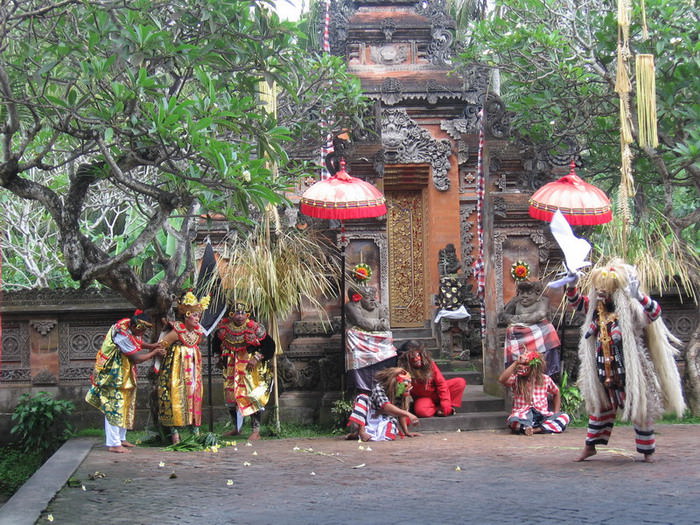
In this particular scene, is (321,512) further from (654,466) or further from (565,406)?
(565,406)

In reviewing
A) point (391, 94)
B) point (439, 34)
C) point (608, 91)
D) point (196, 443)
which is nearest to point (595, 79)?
point (608, 91)

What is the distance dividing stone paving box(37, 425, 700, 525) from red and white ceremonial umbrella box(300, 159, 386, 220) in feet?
10.6

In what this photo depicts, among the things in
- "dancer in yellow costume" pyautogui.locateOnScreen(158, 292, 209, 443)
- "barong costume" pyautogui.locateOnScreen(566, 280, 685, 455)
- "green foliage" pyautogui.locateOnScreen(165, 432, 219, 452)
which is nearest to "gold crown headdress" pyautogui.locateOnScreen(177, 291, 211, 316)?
"dancer in yellow costume" pyautogui.locateOnScreen(158, 292, 209, 443)

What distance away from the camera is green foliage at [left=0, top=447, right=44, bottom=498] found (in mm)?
11031

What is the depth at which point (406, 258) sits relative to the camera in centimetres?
1659

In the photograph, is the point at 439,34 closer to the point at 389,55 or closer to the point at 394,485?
the point at 389,55

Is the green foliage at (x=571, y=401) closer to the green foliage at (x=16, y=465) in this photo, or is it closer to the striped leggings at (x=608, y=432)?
the striped leggings at (x=608, y=432)

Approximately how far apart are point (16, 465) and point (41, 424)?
0.60 m

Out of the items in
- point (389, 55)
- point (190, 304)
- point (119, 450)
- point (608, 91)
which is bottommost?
point (119, 450)

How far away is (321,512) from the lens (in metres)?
6.57

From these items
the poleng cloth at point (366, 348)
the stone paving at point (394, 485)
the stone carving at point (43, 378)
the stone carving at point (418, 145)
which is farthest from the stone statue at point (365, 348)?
the stone carving at point (418, 145)

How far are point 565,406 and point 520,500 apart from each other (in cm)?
579

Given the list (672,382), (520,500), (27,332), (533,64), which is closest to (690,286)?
(533,64)

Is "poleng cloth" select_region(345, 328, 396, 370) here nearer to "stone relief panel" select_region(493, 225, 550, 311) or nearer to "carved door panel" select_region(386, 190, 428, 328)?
"stone relief panel" select_region(493, 225, 550, 311)
